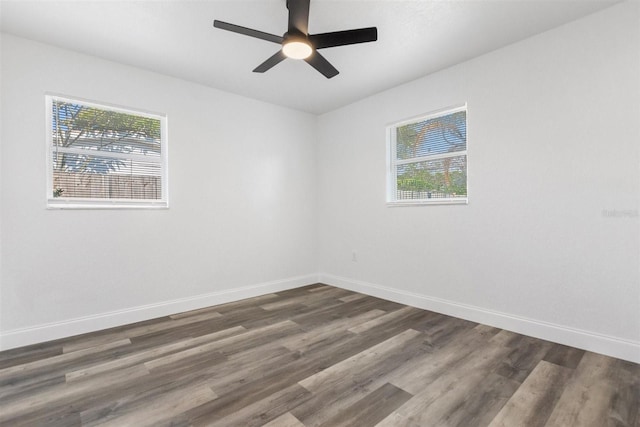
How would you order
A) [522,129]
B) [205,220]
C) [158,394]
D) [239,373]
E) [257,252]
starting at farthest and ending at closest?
[257,252] < [205,220] < [522,129] < [239,373] < [158,394]

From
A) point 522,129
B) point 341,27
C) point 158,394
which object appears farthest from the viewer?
point 522,129

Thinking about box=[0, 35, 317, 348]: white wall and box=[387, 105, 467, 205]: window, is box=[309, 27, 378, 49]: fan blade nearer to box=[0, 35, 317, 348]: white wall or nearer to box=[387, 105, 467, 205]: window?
box=[387, 105, 467, 205]: window

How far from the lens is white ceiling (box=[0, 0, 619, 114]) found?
2258mm

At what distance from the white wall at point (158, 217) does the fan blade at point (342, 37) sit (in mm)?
2068

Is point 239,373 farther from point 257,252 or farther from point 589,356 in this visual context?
point 589,356

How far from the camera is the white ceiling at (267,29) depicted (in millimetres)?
2258

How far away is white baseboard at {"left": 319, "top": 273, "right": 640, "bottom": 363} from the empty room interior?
0.06 feet

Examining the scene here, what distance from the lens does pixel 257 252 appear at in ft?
13.7

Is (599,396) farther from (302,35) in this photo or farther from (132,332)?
(132,332)

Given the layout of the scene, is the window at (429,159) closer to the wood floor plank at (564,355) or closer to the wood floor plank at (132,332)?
the wood floor plank at (564,355)

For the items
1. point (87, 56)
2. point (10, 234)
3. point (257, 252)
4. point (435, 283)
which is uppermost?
point (87, 56)

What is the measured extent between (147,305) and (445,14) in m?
3.94

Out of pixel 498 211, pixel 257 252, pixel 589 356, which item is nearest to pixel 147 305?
pixel 257 252

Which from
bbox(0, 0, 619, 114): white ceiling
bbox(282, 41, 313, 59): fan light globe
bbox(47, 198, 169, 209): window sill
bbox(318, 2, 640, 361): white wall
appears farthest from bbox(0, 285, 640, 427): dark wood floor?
bbox(0, 0, 619, 114): white ceiling
